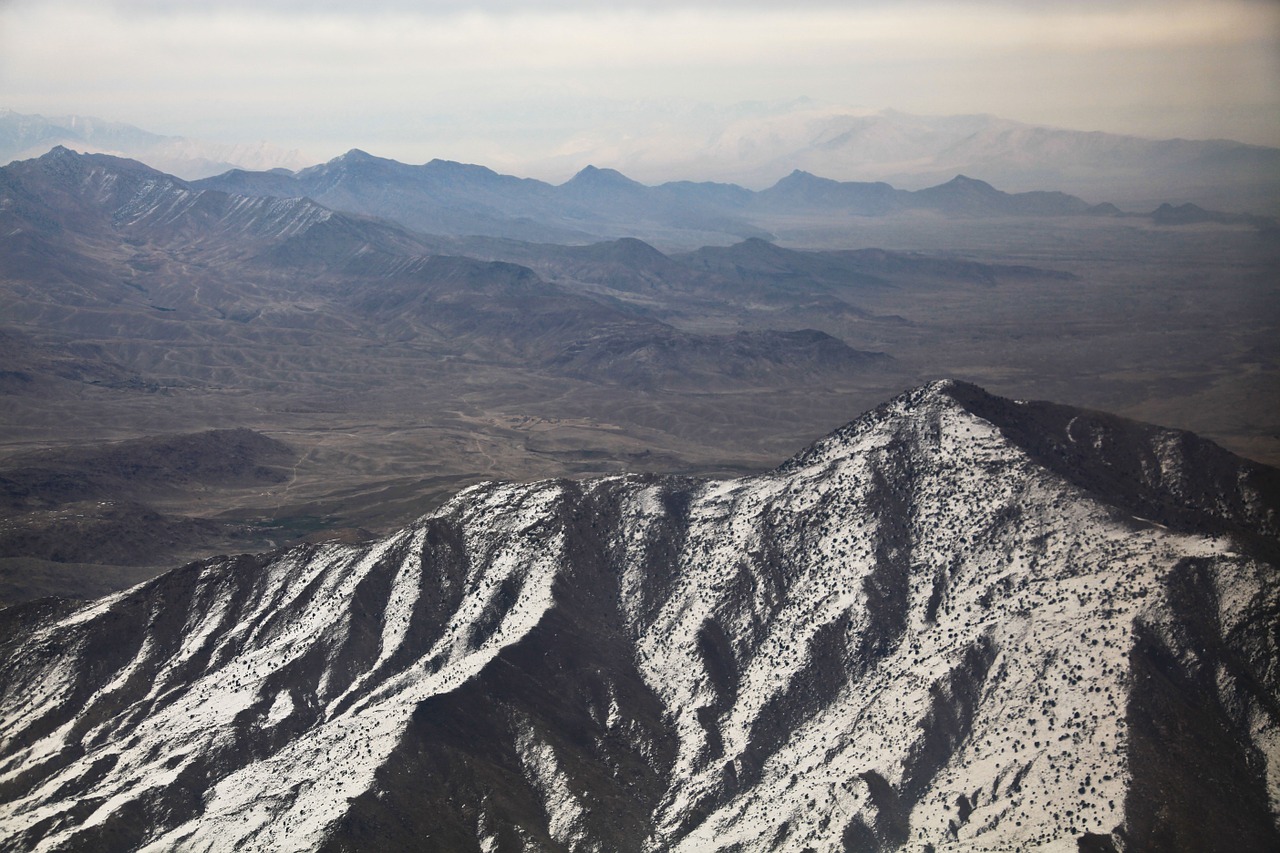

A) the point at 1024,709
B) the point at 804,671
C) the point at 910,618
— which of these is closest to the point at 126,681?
the point at 804,671

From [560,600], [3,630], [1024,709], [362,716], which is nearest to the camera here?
[1024,709]

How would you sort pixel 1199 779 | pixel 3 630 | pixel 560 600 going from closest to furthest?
pixel 1199 779, pixel 560 600, pixel 3 630

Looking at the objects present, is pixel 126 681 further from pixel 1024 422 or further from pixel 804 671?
pixel 1024 422

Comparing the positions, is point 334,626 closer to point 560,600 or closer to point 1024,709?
point 560,600

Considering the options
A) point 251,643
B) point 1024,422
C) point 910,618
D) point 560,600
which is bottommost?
point 251,643

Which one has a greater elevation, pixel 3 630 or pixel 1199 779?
pixel 1199 779

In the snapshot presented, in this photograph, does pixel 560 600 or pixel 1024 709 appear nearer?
pixel 1024 709
